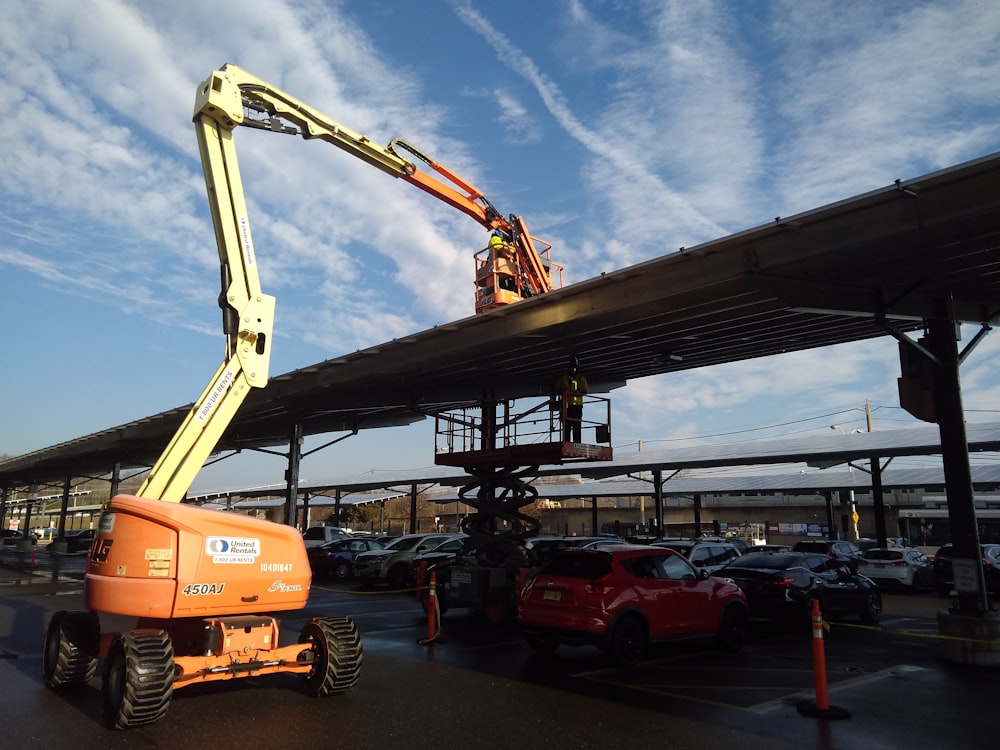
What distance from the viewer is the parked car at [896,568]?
22.7 m

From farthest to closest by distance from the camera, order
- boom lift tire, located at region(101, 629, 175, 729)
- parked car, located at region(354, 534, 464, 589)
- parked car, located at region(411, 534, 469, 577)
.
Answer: parked car, located at region(354, 534, 464, 589) → parked car, located at region(411, 534, 469, 577) → boom lift tire, located at region(101, 629, 175, 729)

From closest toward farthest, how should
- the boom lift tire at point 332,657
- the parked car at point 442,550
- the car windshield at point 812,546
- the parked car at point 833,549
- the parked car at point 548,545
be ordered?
the boom lift tire at point 332,657 < the parked car at point 548,545 < the parked car at point 442,550 < the parked car at point 833,549 < the car windshield at point 812,546

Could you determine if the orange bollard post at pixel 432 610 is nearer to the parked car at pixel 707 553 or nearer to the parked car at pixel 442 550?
the parked car at pixel 707 553

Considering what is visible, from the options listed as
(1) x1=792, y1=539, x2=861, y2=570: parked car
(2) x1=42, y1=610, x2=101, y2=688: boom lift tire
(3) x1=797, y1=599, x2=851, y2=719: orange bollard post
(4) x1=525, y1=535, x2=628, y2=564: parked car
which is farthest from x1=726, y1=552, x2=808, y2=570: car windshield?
(2) x1=42, y1=610, x2=101, y2=688: boom lift tire

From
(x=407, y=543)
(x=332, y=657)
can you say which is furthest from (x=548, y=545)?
(x=332, y=657)

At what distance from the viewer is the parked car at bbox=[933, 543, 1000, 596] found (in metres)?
20.2

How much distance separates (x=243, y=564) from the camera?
7387 mm

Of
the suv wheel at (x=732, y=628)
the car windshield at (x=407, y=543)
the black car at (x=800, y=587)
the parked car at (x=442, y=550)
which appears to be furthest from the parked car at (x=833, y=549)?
the suv wheel at (x=732, y=628)

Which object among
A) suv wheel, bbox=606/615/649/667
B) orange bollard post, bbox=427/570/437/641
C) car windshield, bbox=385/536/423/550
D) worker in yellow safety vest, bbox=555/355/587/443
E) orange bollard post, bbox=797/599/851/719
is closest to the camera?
orange bollard post, bbox=797/599/851/719

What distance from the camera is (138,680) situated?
6.45 meters

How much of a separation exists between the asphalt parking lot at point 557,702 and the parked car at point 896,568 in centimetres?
1192

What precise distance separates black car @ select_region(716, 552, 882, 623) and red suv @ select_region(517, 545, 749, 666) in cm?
259

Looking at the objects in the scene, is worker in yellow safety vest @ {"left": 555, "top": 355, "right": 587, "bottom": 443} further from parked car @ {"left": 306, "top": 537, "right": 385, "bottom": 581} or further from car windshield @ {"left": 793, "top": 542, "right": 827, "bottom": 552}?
parked car @ {"left": 306, "top": 537, "right": 385, "bottom": 581}

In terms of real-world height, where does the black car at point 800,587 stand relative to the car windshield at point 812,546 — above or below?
below
